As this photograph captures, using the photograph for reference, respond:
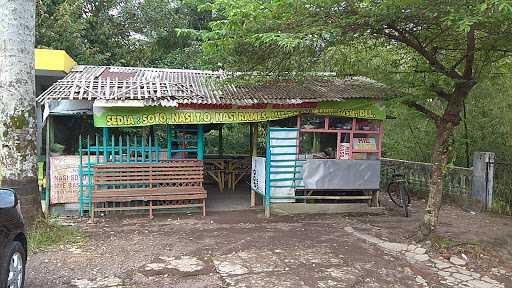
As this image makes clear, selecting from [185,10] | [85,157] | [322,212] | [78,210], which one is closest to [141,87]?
A: [85,157]

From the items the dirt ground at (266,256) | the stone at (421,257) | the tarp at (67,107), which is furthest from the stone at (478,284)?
the tarp at (67,107)

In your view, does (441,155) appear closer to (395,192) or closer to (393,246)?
(393,246)

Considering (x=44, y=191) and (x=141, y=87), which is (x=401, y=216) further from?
(x=44, y=191)

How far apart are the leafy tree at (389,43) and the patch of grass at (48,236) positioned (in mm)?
3873

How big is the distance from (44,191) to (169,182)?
2.48 meters

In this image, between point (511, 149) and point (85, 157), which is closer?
point (85, 157)

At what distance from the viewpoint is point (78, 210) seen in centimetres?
885

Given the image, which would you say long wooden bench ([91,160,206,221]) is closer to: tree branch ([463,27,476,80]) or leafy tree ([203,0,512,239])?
leafy tree ([203,0,512,239])

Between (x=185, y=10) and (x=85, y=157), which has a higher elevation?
(x=185, y=10)

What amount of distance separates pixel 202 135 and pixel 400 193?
183 inches

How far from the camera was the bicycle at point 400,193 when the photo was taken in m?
9.66

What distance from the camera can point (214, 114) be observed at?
887 cm

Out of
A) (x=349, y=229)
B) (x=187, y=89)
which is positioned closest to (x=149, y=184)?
(x=187, y=89)

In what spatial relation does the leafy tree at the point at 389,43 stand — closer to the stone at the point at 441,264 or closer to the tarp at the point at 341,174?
the stone at the point at 441,264
